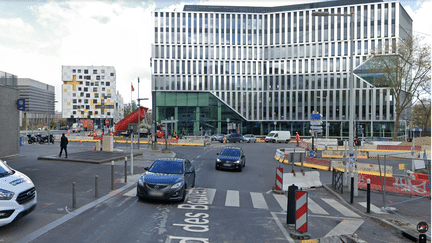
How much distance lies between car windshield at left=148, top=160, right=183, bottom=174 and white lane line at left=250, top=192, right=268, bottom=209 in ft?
9.84

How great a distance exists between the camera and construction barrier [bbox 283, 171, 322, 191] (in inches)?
564

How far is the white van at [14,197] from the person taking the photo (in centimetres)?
679

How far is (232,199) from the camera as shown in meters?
11.6

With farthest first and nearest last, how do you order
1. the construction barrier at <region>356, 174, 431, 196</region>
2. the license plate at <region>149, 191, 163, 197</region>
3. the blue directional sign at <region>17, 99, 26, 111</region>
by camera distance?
the blue directional sign at <region>17, 99, 26, 111</region> → the construction barrier at <region>356, 174, 431, 196</region> → the license plate at <region>149, 191, 163, 197</region>

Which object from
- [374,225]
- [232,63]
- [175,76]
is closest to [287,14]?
[232,63]

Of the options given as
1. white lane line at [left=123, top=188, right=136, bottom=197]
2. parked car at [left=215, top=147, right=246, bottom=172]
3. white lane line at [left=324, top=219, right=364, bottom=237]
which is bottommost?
white lane line at [left=324, top=219, right=364, bottom=237]

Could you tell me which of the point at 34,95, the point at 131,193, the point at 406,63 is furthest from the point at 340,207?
the point at 34,95

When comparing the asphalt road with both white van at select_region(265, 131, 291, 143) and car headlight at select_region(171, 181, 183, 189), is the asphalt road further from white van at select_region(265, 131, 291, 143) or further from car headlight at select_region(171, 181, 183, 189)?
white van at select_region(265, 131, 291, 143)

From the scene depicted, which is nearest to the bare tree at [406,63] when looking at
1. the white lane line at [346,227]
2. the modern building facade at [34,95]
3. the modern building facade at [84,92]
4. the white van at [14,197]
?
the white lane line at [346,227]

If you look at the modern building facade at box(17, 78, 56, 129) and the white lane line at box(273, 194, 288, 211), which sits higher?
the modern building facade at box(17, 78, 56, 129)

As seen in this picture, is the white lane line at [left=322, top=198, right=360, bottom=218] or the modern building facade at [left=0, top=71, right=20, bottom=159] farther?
the modern building facade at [left=0, top=71, right=20, bottom=159]

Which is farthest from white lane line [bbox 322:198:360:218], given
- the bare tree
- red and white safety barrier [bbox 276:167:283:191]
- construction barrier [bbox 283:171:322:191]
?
the bare tree

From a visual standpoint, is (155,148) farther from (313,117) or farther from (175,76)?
(175,76)

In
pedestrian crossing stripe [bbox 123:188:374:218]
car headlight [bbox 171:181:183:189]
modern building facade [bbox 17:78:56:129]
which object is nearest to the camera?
car headlight [bbox 171:181:183:189]
